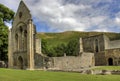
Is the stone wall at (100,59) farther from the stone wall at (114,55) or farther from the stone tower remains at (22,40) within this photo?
the stone tower remains at (22,40)

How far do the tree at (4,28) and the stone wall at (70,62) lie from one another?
39.8 ft

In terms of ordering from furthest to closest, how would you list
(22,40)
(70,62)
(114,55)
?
1. (114,55)
2. (22,40)
3. (70,62)

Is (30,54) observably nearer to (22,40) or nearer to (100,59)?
(22,40)

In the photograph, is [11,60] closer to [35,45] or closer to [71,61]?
[35,45]

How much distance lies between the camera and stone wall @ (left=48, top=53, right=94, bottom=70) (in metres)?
38.3

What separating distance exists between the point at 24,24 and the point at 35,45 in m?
4.72

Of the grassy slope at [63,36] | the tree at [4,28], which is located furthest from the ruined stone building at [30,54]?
the grassy slope at [63,36]

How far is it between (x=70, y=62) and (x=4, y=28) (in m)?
15.0

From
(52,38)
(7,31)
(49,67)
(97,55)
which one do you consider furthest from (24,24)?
(52,38)

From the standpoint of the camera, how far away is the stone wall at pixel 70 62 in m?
38.3

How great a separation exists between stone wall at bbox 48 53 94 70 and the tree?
39.8ft

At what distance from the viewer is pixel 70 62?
41.6m

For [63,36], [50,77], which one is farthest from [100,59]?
[63,36]

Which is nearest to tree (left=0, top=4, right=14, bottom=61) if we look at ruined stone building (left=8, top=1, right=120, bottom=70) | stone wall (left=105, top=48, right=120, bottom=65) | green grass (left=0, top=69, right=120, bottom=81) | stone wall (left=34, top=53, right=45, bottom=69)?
ruined stone building (left=8, top=1, right=120, bottom=70)
